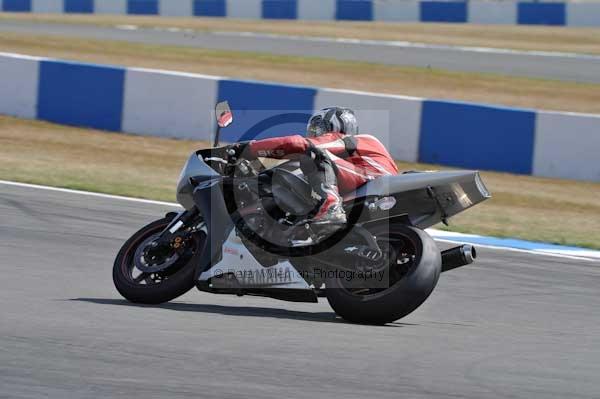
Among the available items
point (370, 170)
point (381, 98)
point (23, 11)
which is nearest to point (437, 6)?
point (23, 11)

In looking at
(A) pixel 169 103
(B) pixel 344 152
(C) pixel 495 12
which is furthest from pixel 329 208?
(C) pixel 495 12

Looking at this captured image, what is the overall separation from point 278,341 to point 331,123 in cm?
156

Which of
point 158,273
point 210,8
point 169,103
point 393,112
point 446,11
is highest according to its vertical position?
point 446,11

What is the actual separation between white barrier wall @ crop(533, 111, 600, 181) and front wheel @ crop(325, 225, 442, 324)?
7807 millimetres

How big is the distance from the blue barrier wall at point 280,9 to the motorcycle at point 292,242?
96.5ft

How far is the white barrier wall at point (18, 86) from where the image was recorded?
16156 mm

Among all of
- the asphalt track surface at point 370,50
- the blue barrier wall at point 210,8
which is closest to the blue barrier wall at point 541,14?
the asphalt track surface at point 370,50

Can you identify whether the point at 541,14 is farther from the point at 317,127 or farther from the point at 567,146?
the point at 317,127

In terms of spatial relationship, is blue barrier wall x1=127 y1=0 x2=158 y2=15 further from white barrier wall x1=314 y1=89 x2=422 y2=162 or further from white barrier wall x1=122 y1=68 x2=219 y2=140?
white barrier wall x1=314 y1=89 x2=422 y2=162

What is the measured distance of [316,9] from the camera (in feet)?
119

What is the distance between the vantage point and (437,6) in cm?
3547

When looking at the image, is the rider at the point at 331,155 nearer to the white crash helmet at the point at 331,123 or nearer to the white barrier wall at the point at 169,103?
the white crash helmet at the point at 331,123

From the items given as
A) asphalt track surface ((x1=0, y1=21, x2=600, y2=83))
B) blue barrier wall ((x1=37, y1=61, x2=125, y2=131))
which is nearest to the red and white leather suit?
blue barrier wall ((x1=37, y1=61, x2=125, y2=131))

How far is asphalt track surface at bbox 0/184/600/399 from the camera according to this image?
16.6 ft
